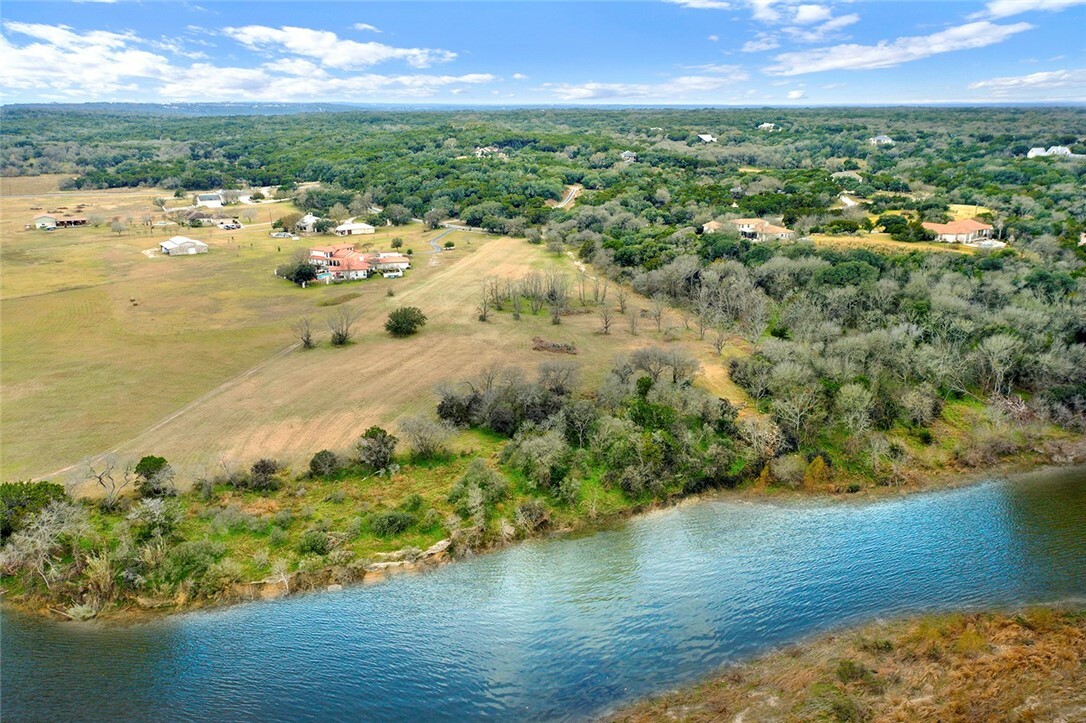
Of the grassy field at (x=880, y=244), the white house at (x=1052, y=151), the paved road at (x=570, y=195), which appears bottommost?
the grassy field at (x=880, y=244)

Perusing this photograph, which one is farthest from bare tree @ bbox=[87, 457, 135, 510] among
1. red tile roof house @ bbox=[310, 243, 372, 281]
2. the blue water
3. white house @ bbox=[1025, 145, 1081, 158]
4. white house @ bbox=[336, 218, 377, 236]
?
white house @ bbox=[1025, 145, 1081, 158]

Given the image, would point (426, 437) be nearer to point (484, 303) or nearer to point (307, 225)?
point (484, 303)

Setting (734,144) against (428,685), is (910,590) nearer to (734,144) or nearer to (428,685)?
(428,685)

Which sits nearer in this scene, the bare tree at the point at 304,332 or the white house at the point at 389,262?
the bare tree at the point at 304,332

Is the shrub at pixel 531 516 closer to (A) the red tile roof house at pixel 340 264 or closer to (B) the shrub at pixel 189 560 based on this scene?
(B) the shrub at pixel 189 560

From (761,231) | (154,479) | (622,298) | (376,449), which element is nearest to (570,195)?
(761,231)

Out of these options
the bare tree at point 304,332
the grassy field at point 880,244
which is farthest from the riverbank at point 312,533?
the grassy field at point 880,244
